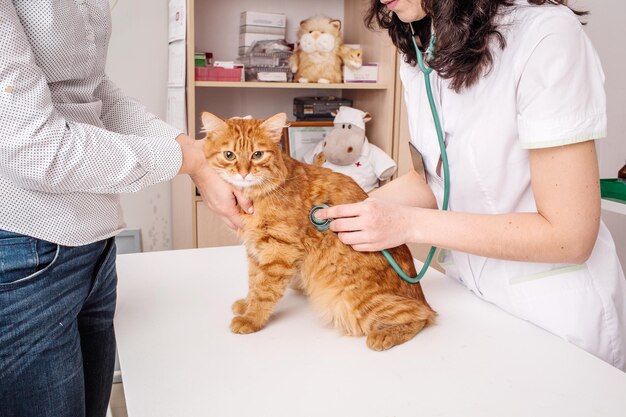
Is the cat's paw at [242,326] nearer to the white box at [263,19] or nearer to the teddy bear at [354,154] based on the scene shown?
the teddy bear at [354,154]

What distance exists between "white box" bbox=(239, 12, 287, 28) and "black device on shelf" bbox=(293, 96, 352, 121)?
425 mm

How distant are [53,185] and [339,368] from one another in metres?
0.54

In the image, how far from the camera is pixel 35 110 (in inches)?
31.8

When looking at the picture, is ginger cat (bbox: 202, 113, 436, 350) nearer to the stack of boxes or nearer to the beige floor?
the beige floor

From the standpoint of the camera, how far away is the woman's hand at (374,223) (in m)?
1.10

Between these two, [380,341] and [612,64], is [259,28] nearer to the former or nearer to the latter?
[612,64]

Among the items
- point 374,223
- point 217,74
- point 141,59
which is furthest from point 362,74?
point 374,223

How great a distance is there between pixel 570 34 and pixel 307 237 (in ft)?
2.04

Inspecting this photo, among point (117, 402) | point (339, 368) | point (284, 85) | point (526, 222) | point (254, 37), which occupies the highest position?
point (254, 37)

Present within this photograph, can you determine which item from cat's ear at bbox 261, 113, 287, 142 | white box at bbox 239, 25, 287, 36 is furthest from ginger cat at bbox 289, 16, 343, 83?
cat's ear at bbox 261, 113, 287, 142

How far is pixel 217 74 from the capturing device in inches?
112

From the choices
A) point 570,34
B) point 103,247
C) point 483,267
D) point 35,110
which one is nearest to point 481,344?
point 483,267

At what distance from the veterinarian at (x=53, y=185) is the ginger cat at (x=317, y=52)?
2037 millimetres

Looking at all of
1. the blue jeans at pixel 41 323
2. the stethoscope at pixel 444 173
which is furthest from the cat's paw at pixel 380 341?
the blue jeans at pixel 41 323
